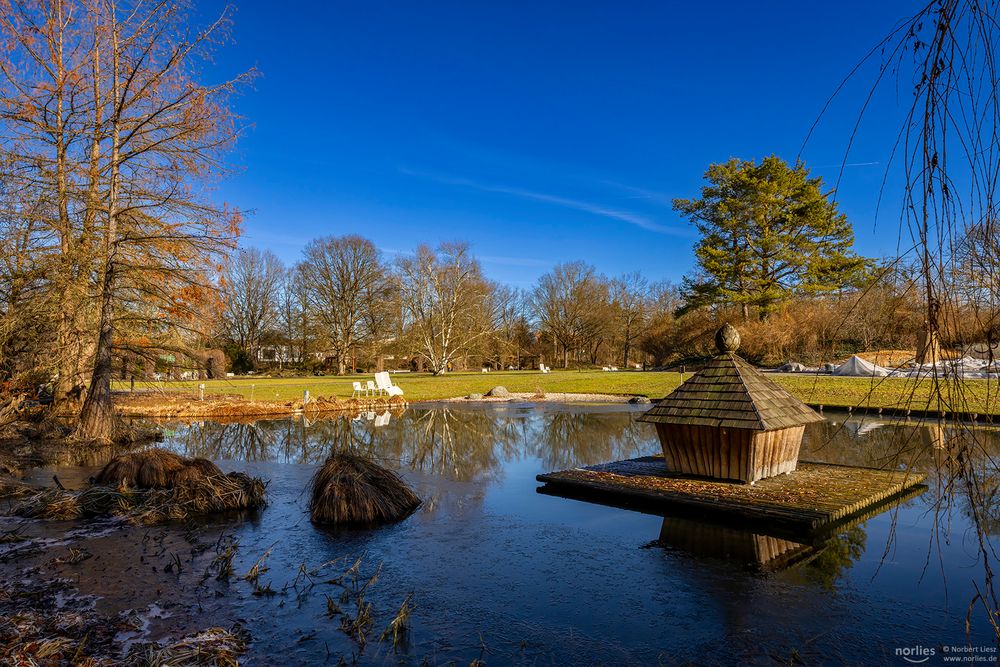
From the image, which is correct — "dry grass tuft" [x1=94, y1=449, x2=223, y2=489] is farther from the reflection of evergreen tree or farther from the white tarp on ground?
the white tarp on ground

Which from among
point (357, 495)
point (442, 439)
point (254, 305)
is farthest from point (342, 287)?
point (357, 495)

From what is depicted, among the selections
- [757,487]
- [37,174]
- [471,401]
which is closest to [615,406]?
[471,401]

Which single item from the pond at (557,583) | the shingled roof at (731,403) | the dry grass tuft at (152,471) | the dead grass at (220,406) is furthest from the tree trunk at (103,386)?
the shingled roof at (731,403)

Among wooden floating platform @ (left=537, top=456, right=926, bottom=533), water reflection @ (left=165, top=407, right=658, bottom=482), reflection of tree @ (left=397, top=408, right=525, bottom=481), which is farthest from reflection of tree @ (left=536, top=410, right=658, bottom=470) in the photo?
wooden floating platform @ (left=537, top=456, right=926, bottom=533)

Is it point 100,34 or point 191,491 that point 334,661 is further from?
point 100,34

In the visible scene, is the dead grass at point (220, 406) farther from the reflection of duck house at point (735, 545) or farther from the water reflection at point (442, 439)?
the reflection of duck house at point (735, 545)

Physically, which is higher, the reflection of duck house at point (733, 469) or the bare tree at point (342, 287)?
the bare tree at point (342, 287)

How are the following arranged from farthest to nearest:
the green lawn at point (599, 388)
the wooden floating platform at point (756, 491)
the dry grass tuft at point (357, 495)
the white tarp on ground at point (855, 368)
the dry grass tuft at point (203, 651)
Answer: the white tarp on ground at point (855, 368) → the green lawn at point (599, 388) → the dry grass tuft at point (357, 495) → the wooden floating platform at point (756, 491) → the dry grass tuft at point (203, 651)

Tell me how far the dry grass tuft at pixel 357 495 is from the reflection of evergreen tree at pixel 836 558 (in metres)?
5.25

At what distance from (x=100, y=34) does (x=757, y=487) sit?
1623cm

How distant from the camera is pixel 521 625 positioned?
505 centimetres

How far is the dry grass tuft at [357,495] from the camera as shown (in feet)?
27.2

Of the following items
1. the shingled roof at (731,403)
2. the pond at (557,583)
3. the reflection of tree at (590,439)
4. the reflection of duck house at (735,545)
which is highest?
the shingled roof at (731,403)

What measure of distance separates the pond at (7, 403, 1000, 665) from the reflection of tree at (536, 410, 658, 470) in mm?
3156
